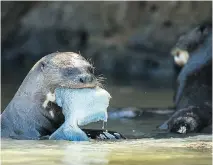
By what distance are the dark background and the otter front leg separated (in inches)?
292

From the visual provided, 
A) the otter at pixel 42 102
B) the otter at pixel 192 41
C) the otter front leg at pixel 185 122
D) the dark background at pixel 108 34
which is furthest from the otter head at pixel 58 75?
the dark background at pixel 108 34

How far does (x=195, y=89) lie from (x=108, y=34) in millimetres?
9645

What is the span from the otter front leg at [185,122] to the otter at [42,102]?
0.91 m

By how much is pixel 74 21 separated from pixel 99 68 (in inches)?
66.4

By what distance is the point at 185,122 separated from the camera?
6297mm

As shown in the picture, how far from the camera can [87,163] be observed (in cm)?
400

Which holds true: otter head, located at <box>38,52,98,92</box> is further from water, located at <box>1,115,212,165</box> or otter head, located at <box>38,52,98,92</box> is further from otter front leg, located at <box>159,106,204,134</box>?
otter front leg, located at <box>159,106,204,134</box>

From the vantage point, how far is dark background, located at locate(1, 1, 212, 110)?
52.0 feet

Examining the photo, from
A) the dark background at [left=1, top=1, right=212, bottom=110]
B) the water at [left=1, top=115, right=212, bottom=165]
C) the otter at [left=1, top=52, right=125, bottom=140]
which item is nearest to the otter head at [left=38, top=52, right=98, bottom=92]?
the otter at [left=1, top=52, right=125, bottom=140]

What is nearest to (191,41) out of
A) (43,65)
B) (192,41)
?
(192,41)

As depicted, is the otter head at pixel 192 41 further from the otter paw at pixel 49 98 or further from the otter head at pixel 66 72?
the otter paw at pixel 49 98

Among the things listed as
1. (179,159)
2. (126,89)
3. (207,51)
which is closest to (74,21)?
(126,89)

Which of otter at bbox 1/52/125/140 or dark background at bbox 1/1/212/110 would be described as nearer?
otter at bbox 1/52/125/140

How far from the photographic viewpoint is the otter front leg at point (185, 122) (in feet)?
20.3
